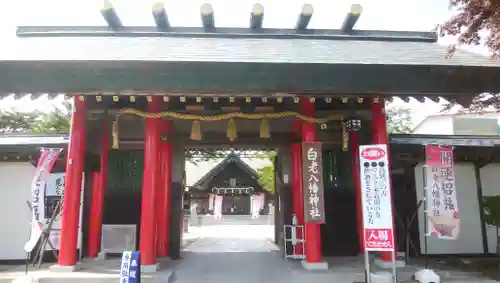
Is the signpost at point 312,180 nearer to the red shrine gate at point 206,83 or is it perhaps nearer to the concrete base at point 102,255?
the red shrine gate at point 206,83

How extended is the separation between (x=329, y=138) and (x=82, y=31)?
6.89 meters

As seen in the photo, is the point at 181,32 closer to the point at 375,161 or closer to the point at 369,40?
the point at 369,40

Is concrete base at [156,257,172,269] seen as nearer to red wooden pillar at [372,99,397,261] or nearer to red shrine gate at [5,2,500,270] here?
red shrine gate at [5,2,500,270]

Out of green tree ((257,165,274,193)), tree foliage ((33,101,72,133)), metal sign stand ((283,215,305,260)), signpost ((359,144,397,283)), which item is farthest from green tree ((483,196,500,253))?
green tree ((257,165,274,193))

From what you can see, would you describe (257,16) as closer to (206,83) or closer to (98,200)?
(206,83)

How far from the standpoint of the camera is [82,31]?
937 cm

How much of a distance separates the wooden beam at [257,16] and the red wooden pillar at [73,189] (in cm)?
436

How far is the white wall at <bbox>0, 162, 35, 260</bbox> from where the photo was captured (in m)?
9.10

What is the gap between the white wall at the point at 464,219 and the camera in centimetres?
978

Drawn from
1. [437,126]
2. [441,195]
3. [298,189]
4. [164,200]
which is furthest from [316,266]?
[437,126]

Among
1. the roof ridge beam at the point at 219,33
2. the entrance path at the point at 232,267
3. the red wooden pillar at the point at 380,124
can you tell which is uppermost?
the roof ridge beam at the point at 219,33

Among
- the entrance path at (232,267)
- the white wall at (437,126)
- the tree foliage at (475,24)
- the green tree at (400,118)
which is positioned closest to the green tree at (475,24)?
the tree foliage at (475,24)

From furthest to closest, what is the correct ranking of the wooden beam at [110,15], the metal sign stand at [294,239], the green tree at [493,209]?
the metal sign stand at [294,239], the wooden beam at [110,15], the green tree at [493,209]

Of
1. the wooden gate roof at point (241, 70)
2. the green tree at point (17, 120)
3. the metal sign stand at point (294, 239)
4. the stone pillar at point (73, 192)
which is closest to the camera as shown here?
the wooden gate roof at point (241, 70)
